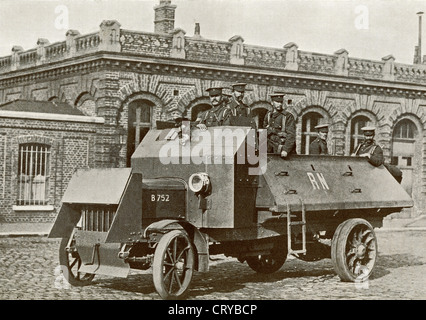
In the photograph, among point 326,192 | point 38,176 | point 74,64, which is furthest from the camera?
point 74,64

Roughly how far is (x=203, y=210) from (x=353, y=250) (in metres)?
2.74

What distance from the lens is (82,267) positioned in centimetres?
944

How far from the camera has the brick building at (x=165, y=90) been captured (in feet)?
75.5

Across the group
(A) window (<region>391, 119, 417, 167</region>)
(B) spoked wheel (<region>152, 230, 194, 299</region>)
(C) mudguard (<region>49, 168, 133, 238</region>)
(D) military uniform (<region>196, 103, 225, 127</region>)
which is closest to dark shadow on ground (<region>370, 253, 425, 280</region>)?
(D) military uniform (<region>196, 103, 225, 127</region>)

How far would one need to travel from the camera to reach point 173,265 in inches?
357

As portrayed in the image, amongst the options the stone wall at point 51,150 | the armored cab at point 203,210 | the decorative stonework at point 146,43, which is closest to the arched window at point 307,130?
the decorative stonework at point 146,43

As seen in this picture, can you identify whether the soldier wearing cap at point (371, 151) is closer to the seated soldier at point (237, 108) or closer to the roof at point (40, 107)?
the seated soldier at point (237, 108)

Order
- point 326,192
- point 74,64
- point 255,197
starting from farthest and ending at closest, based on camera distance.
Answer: point 74,64 < point 326,192 < point 255,197

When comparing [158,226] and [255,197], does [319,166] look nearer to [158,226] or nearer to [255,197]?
[255,197]

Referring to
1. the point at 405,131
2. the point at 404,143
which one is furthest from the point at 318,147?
the point at 405,131

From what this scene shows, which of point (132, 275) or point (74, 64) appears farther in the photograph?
point (74, 64)

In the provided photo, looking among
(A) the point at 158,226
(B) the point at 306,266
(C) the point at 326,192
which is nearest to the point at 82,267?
(A) the point at 158,226

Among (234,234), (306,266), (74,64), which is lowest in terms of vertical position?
(306,266)

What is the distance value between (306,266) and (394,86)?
1820 centimetres
